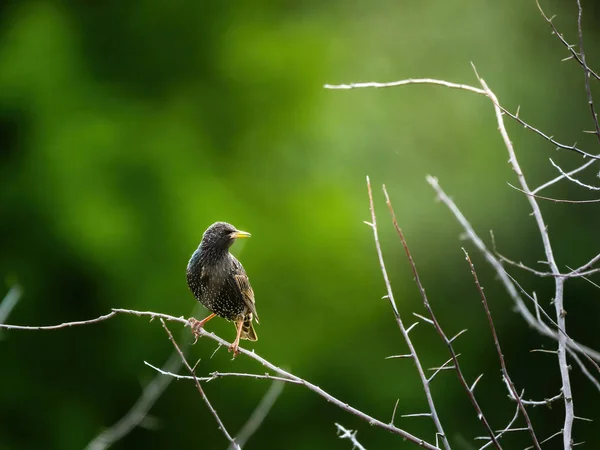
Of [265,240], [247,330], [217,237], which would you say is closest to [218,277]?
[217,237]

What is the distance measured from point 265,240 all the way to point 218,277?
5172 mm

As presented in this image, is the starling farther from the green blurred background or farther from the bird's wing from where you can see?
the green blurred background

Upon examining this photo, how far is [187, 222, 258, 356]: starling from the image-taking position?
3844 millimetres

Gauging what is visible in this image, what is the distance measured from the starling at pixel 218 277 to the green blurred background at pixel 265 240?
4257 mm

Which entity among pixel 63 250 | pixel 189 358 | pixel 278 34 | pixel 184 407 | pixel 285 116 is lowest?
pixel 184 407

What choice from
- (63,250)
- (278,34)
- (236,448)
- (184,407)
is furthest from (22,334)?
(236,448)

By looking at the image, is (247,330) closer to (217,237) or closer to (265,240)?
(217,237)

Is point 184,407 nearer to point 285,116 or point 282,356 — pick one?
point 282,356

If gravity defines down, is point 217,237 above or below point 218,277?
above

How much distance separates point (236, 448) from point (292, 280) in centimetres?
686

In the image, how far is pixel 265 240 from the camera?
9.04 m

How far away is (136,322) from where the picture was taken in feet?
29.3

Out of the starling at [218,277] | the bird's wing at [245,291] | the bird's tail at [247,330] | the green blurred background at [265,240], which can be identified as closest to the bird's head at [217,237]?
the starling at [218,277]

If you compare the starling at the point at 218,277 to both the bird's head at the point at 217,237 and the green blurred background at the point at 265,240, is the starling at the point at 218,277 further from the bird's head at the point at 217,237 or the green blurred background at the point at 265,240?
the green blurred background at the point at 265,240
